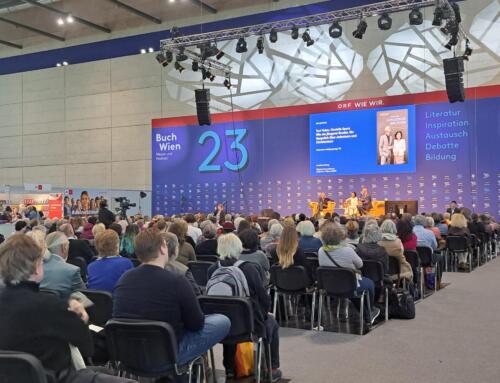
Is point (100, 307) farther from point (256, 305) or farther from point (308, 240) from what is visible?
point (308, 240)

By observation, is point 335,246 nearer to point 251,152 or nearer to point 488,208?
point 488,208

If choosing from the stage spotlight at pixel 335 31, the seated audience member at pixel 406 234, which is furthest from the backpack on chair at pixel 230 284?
the stage spotlight at pixel 335 31

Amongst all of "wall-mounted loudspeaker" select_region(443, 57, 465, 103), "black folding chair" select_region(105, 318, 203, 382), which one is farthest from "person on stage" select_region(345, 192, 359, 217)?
"black folding chair" select_region(105, 318, 203, 382)

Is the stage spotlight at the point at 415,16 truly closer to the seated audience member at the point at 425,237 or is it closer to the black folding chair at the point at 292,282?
the seated audience member at the point at 425,237

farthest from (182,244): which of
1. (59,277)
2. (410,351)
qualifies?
(410,351)

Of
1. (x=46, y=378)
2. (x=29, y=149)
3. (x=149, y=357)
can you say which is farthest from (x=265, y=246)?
(x=29, y=149)

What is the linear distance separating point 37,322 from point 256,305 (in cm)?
178

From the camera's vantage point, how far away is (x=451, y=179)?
13625mm

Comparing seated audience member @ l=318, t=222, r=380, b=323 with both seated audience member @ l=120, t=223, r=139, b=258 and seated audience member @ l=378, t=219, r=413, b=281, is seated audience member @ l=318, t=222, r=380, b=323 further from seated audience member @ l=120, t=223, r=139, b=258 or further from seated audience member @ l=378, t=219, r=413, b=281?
seated audience member @ l=120, t=223, r=139, b=258

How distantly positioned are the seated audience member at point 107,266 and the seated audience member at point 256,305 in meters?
0.82

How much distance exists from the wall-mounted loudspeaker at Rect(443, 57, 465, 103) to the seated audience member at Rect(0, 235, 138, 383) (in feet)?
37.9

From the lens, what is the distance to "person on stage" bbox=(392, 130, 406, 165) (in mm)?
14133

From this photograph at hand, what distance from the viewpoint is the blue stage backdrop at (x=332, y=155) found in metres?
13.4

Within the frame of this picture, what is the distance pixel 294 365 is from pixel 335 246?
145cm
